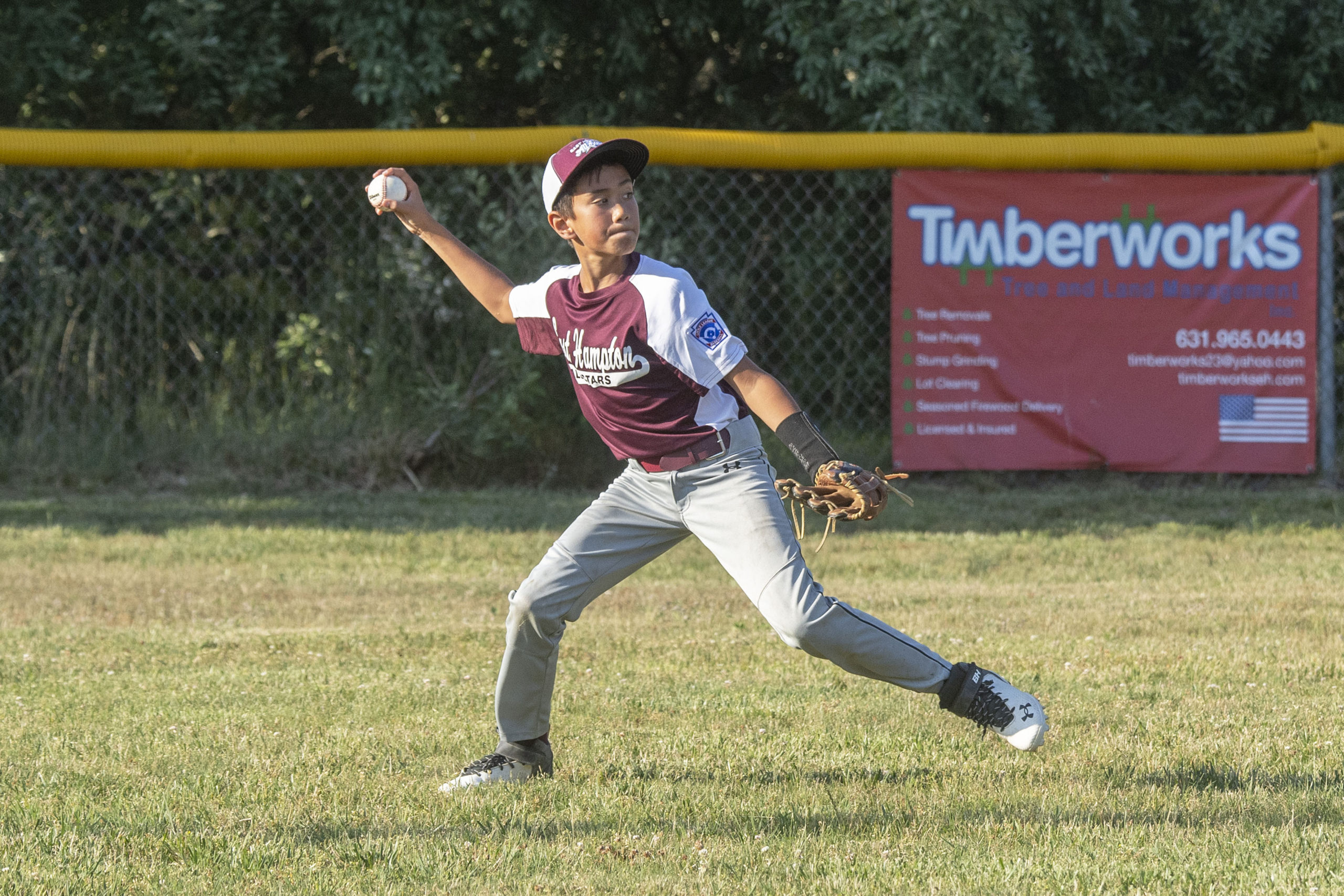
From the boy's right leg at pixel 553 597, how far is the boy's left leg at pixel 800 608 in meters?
0.14

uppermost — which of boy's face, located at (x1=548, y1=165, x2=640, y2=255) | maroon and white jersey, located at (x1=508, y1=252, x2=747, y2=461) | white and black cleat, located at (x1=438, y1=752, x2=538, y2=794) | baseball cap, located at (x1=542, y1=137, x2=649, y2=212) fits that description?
baseball cap, located at (x1=542, y1=137, x2=649, y2=212)

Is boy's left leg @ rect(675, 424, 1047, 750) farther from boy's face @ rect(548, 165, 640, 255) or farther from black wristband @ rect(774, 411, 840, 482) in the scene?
boy's face @ rect(548, 165, 640, 255)

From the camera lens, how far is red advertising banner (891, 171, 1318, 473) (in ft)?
31.2

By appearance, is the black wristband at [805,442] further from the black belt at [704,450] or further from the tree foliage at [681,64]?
the tree foliage at [681,64]

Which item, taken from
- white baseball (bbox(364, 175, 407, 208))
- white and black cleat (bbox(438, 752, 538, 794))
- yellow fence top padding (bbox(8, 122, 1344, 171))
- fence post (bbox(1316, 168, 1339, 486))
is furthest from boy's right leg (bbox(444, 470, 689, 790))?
fence post (bbox(1316, 168, 1339, 486))

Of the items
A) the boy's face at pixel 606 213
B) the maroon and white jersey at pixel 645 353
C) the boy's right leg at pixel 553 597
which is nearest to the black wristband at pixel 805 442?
the maroon and white jersey at pixel 645 353

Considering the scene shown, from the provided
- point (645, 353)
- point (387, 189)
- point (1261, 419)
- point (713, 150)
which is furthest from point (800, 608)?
point (1261, 419)

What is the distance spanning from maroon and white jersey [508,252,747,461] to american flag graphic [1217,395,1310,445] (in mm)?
6080

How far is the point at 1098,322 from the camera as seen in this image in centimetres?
953

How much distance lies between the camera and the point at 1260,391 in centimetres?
953

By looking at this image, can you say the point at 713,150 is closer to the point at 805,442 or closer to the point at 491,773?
the point at 805,442

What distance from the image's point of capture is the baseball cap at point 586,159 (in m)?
4.12

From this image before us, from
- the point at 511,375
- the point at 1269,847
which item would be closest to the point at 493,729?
the point at 1269,847

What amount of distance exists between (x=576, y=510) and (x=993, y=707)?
199 inches
